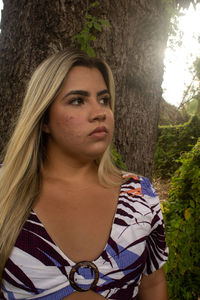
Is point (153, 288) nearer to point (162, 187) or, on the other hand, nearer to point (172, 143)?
point (162, 187)

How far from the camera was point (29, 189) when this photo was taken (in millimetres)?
1726

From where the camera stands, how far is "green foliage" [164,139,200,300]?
3287mm

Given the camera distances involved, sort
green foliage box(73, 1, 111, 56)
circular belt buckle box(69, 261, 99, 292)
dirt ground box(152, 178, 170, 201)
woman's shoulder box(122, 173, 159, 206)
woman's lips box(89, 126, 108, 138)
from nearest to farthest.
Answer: circular belt buckle box(69, 261, 99, 292) → woman's lips box(89, 126, 108, 138) → woman's shoulder box(122, 173, 159, 206) → green foliage box(73, 1, 111, 56) → dirt ground box(152, 178, 170, 201)

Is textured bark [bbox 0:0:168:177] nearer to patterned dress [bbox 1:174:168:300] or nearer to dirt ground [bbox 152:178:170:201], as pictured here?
patterned dress [bbox 1:174:168:300]

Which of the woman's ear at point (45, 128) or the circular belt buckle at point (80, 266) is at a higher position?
the woman's ear at point (45, 128)

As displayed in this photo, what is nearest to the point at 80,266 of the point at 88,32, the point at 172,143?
the point at 88,32

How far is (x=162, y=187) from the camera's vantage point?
9.05 m

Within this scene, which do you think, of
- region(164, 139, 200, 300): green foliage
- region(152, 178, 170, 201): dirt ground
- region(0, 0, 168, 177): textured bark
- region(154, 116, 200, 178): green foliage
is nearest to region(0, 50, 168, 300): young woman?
region(0, 0, 168, 177): textured bark

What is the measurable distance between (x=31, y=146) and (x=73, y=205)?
47 cm

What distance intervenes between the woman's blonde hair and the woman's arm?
644 mm

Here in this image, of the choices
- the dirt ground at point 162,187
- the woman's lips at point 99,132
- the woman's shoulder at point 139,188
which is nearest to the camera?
the woman's lips at point 99,132

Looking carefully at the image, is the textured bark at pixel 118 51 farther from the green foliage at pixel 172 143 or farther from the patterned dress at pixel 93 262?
the green foliage at pixel 172 143

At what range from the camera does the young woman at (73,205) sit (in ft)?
4.87

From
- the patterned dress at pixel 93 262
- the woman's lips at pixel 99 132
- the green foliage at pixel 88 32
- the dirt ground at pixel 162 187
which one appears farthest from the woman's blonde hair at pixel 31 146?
the dirt ground at pixel 162 187
